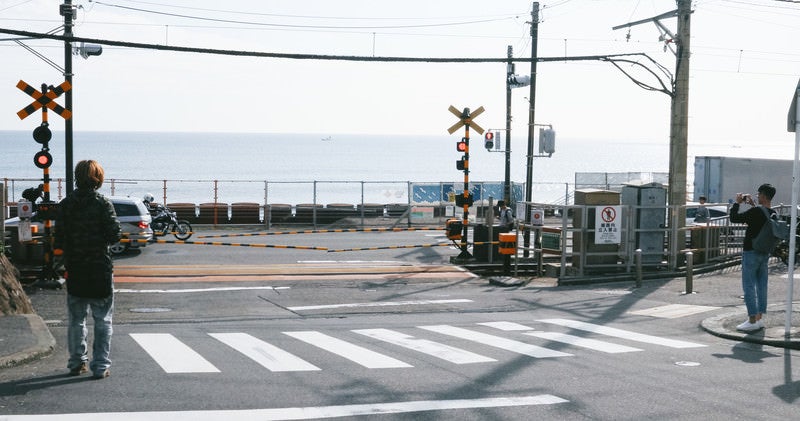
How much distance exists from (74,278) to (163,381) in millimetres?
1205

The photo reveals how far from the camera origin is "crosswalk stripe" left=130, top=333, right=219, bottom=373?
900 cm

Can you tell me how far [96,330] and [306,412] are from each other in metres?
2.28

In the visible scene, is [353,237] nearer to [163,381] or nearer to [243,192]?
[163,381]

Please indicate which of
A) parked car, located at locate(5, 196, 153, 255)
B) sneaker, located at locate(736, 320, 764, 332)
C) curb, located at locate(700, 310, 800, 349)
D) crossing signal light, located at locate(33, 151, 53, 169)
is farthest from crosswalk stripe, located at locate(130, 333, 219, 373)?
parked car, located at locate(5, 196, 153, 255)

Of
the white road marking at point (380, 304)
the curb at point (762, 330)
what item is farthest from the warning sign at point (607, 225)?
the curb at point (762, 330)

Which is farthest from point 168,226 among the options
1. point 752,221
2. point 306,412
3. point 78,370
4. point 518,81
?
point 306,412

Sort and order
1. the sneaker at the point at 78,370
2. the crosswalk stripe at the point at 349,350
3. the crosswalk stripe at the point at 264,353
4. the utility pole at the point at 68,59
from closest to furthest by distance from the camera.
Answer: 1. the sneaker at the point at 78,370
2. the crosswalk stripe at the point at 264,353
3. the crosswalk stripe at the point at 349,350
4. the utility pole at the point at 68,59

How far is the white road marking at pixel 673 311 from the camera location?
14.4m

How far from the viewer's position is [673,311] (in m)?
14.8

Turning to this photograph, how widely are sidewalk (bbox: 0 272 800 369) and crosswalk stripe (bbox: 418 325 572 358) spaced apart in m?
2.91

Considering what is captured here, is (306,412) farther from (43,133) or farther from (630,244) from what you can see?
(630,244)

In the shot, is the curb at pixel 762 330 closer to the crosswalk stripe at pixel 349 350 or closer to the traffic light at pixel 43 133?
the crosswalk stripe at pixel 349 350

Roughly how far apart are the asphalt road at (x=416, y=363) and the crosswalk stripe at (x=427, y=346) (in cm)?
3

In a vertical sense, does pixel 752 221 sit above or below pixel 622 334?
above
